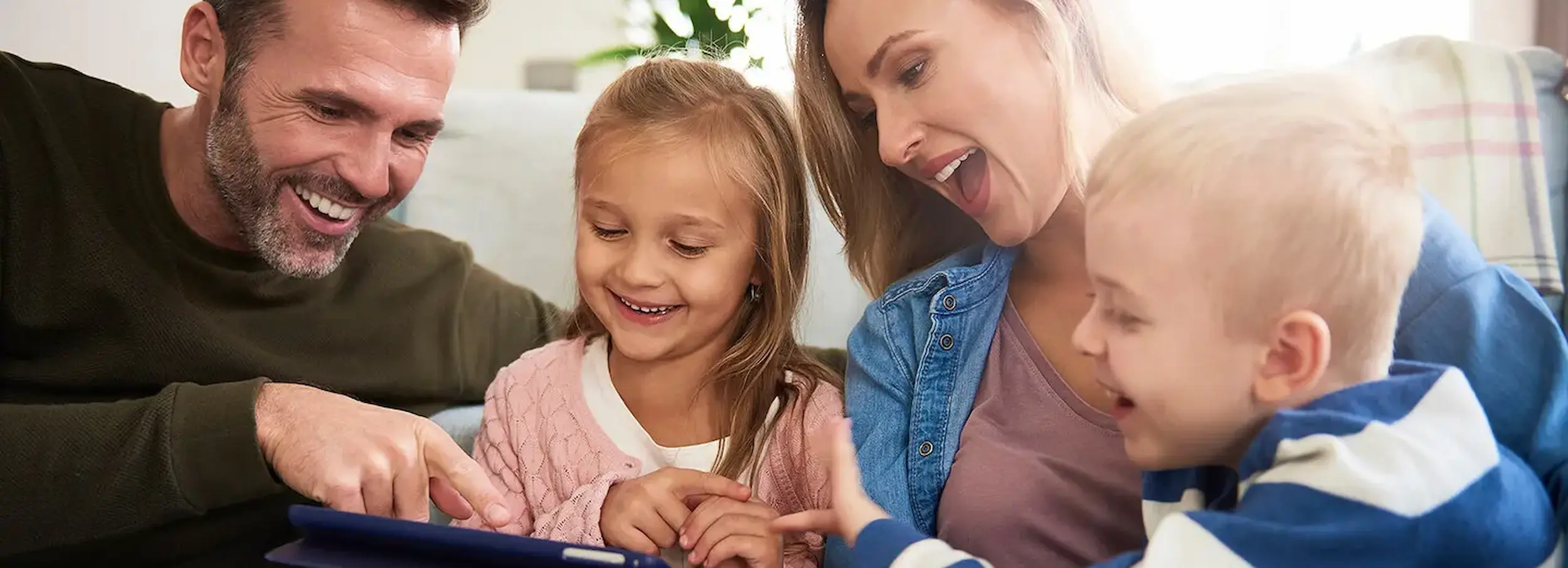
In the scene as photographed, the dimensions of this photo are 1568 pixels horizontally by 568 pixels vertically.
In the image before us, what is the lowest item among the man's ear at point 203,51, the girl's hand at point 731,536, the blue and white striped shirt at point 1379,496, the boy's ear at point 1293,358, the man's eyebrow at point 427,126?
the girl's hand at point 731,536

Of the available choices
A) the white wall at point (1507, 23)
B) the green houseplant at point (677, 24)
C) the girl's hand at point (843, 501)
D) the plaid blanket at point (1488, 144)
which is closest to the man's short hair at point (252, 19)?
the girl's hand at point (843, 501)

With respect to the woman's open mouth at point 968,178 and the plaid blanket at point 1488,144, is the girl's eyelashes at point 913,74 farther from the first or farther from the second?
the plaid blanket at point 1488,144

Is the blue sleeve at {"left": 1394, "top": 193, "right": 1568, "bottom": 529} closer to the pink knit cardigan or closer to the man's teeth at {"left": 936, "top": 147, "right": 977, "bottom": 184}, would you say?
the man's teeth at {"left": 936, "top": 147, "right": 977, "bottom": 184}

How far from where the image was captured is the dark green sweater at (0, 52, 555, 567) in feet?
3.29

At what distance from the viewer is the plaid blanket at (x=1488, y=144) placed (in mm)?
1008

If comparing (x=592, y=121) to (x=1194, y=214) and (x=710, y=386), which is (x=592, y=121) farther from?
(x=1194, y=214)

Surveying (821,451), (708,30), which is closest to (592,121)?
A: (821,451)

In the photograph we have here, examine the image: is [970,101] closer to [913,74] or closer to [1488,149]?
[913,74]

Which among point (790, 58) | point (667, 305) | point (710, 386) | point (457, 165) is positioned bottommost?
point (710, 386)

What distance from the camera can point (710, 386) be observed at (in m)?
1.16

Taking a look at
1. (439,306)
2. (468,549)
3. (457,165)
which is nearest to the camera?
(468,549)

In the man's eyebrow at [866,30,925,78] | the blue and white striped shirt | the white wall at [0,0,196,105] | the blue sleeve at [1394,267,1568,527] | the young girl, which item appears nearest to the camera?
the blue and white striped shirt

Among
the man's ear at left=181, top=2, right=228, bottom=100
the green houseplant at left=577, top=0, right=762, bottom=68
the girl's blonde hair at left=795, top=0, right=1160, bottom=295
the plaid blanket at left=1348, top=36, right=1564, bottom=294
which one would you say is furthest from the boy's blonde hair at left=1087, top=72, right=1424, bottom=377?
the green houseplant at left=577, top=0, right=762, bottom=68

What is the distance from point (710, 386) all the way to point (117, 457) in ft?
1.82
